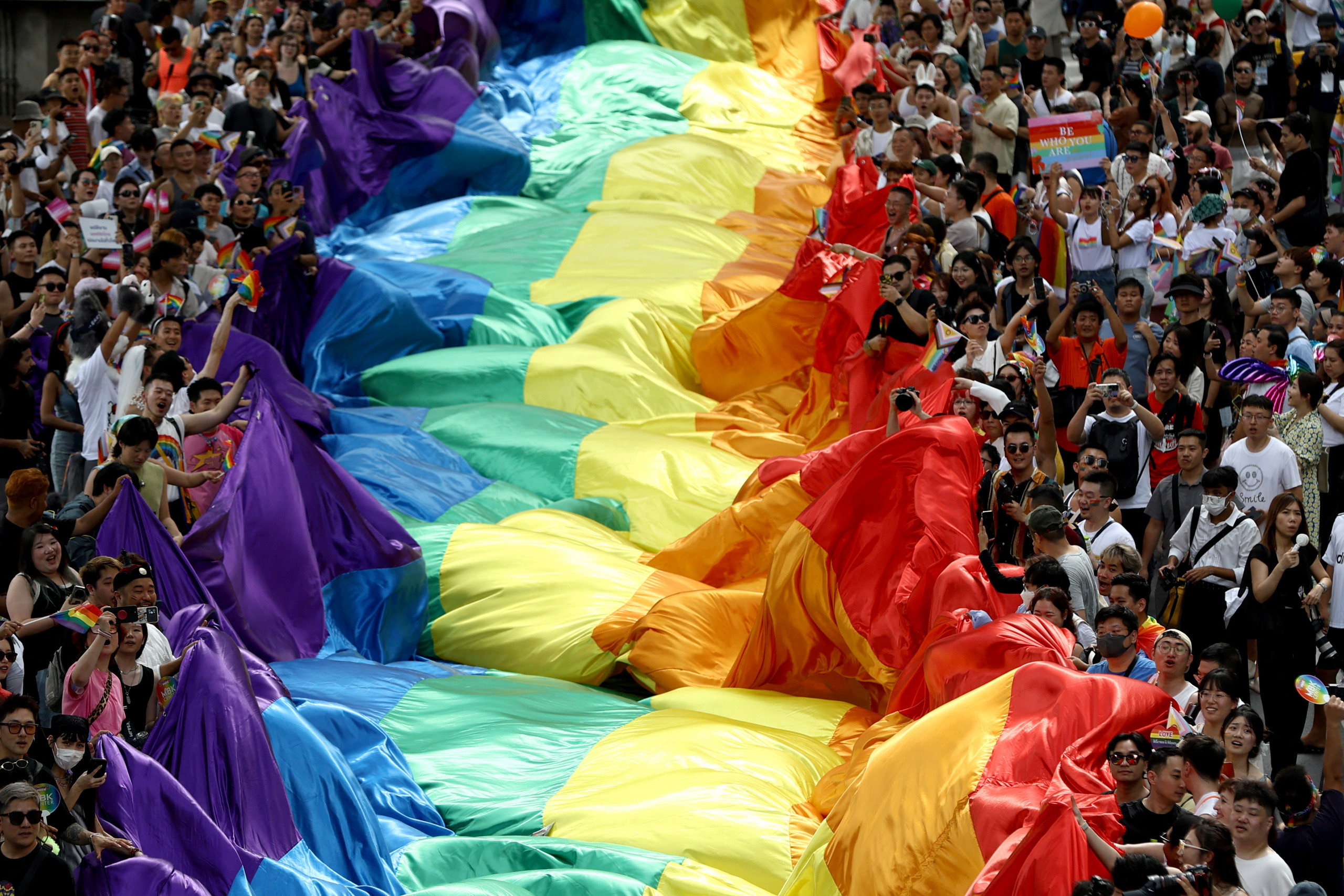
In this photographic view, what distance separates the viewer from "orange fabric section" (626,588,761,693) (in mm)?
8062

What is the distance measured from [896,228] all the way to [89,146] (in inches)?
218

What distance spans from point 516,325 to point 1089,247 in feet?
13.3

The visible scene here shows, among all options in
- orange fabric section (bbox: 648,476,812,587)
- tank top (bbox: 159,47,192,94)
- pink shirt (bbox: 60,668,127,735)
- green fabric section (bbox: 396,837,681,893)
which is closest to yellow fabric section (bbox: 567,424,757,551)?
orange fabric section (bbox: 648,476,812,587)

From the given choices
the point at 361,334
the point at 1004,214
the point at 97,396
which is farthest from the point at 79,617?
the point at 1004,214

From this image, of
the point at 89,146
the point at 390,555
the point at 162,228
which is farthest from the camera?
the point at 89,146

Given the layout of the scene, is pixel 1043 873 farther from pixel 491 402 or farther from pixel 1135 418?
pixel 491 402

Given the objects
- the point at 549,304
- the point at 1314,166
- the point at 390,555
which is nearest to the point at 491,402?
the point at 549,304

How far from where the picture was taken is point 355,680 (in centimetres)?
788

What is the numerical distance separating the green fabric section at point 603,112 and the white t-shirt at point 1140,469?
6.42 meters

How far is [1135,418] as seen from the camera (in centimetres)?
780

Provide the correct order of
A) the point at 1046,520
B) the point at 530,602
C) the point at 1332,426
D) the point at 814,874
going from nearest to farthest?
1. the point at 814,874
2. the point at 1046,520
3. the point at 1332,426
4. the point at 530,602

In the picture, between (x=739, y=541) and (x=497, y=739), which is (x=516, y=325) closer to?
(x=739, y=541)

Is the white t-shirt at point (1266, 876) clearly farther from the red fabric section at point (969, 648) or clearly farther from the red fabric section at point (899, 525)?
the red fabric section at point (899, 525)

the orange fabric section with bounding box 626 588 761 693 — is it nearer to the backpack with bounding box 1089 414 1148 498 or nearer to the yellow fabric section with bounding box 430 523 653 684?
the yellow fabric section with bounding box 430 523 653 684
